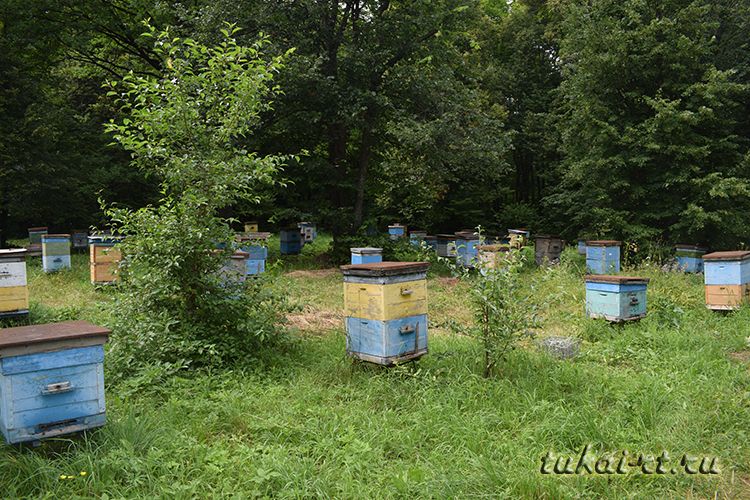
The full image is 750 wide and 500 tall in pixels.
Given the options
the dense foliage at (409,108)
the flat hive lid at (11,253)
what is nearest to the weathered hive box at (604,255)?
the dense foliage at (409,108)

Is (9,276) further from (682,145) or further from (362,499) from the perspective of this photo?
(682,145)

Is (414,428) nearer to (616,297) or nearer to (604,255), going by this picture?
(616,297)

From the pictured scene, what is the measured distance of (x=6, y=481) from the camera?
2.94 meters

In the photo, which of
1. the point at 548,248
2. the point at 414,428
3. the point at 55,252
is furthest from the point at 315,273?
the point at 414,428

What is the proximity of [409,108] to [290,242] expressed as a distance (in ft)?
18.7

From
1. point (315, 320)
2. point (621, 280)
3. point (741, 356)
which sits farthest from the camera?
point (315, 320)

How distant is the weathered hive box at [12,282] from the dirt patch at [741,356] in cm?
800

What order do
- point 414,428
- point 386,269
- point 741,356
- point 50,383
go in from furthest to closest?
point 741,356
point 386,269
point 414,428
point 50,383

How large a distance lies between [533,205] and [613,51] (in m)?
11.7

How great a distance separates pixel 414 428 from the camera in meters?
3.77

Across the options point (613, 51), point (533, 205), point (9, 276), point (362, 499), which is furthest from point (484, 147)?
point (533, 205)

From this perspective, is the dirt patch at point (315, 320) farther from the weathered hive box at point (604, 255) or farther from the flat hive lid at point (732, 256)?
the weathered hive box at point (604, 255)

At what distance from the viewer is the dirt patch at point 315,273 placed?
41.0 ft

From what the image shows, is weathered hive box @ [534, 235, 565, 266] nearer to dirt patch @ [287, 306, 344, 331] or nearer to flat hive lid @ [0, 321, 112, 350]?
dirt patch @ [287, 306, 344, 331]
